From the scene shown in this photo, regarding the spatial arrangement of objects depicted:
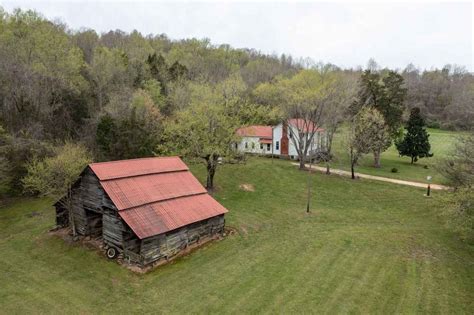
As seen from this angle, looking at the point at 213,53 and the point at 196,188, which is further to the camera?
the point at 213,53

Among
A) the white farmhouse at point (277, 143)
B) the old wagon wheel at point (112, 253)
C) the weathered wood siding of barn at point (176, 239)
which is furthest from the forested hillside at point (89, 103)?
the old wagon wheel at point (112, 253)

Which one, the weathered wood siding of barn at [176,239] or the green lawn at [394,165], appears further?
the green lawn at [394,165]

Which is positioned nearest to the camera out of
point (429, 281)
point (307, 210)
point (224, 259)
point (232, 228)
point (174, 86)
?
point (429, 281)

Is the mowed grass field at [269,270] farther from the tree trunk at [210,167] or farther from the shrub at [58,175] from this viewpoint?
the tree trunk at [210,167]

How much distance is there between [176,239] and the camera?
20.6 m

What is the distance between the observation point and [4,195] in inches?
1204

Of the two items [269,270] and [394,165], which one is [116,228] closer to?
[269,270]

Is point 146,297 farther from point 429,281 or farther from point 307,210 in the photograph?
point 307,210

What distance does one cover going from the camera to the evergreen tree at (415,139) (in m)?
48.6

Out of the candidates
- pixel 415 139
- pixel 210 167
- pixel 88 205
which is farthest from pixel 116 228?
pixel 415 139

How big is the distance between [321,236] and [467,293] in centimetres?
899

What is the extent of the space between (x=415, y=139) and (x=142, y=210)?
143 feet

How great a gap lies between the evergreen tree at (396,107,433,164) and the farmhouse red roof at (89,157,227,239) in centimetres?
3710

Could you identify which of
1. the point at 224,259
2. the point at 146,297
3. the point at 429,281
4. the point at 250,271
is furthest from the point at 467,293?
the point at 146,297
